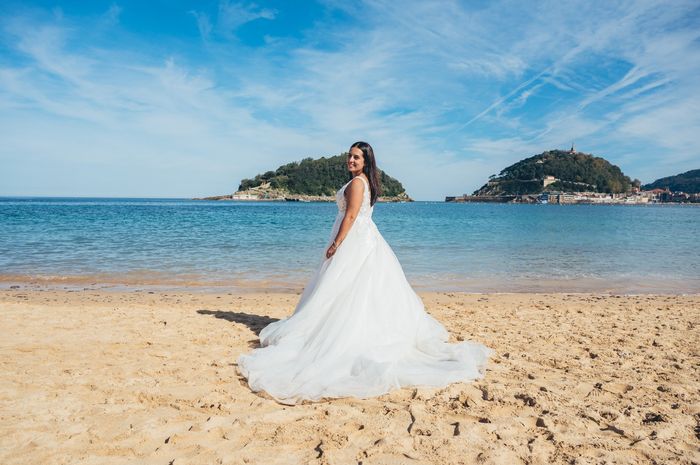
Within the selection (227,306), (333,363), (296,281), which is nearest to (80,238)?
(296,281)

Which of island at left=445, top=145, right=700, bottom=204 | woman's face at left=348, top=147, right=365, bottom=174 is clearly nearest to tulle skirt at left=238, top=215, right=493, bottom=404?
woman's face at left=348, top=147, right=365, bottom=174

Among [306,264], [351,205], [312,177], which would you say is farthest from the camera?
[312,177]

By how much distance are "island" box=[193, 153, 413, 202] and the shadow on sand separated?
4859 inches

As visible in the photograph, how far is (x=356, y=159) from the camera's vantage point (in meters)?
4.93

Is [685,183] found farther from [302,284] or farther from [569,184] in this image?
[302,284]

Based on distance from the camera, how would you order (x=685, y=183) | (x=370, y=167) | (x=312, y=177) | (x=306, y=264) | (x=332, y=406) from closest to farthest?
(x=332, y=406) → (x=370, y=167) → (x=306, y=264) → (x=312, y=177) → (x=685, y=183)

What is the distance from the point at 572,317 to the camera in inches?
303

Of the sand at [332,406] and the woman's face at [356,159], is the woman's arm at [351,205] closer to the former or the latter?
the woman's face at [356,159]

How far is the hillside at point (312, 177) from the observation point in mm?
138000

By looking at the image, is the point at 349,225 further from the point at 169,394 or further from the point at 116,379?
the point at 116,379

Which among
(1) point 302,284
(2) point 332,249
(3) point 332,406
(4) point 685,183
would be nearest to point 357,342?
(3) point 332,406

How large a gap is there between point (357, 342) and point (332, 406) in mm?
851

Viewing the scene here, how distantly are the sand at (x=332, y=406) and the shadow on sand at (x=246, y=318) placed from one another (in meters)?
0.18

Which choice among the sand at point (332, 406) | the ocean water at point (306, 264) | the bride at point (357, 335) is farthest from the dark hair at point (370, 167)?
the ocean water at point (306, 264)
